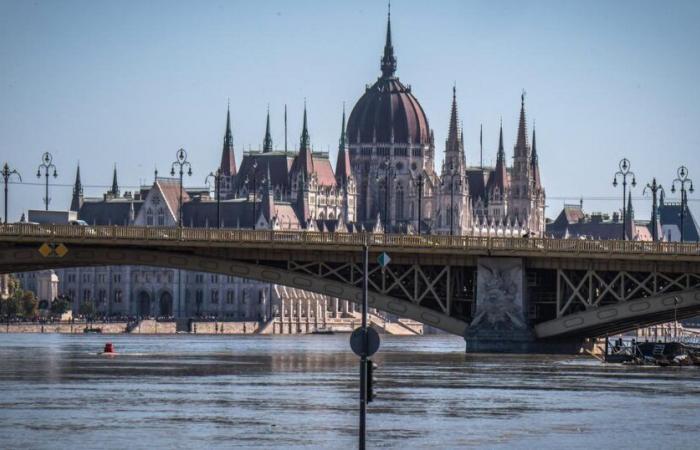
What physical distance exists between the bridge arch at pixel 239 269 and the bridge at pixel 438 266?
61 millimetres

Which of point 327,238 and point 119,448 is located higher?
point 327,238

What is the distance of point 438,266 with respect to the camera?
13525 centimetres

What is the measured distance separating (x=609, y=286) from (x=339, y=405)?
157 ft

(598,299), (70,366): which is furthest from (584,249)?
(70,366)

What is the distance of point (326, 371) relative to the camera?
116m

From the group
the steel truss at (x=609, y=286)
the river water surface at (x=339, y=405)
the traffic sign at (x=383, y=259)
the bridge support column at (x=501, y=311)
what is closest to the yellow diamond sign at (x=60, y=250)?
the river water surface at (x=339, y=405)

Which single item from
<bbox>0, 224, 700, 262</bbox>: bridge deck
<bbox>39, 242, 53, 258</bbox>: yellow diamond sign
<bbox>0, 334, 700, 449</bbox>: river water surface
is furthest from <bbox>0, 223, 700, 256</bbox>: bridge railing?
<bbox>0, 334, 700, 449</bbox>: river water surface

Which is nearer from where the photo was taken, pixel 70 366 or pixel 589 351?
pixel 70 366

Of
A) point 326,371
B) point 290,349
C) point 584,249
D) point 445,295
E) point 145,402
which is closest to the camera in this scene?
point 145,402

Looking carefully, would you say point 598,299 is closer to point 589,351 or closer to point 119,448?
point 589,351

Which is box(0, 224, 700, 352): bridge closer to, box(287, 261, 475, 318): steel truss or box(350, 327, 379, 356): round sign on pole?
box(287, 261, 475, 318): steel truss

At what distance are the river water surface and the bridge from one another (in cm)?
479

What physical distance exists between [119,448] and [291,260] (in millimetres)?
66999

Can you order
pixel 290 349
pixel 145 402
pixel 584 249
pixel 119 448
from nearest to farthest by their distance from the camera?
1. pixel 119 448
2. pixel 145 402
3. pixel 584 249
4. pixel 290 349
